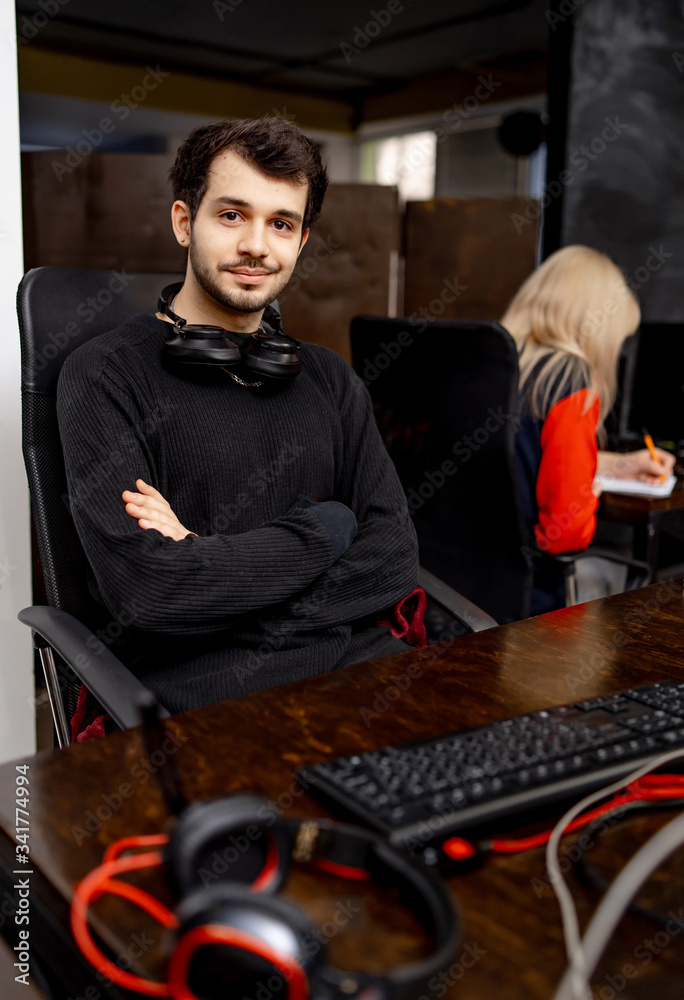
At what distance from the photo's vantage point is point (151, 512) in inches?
48.1

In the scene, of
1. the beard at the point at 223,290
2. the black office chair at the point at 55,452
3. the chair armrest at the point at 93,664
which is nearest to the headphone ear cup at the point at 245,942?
the chair armrest at the point at 93,664

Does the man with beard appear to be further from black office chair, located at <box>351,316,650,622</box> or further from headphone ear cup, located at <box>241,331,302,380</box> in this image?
black office chair, located at <box>351,316,650,622</box>

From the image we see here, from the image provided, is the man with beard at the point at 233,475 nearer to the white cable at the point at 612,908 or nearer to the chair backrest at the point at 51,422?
the chair backrest at the point at 51,422

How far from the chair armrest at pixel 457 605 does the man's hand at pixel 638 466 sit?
0.91 m

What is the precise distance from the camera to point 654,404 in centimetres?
275

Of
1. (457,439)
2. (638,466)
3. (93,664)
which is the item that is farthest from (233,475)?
(638,466)

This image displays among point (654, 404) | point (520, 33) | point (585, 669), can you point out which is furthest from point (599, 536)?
point (520, 33)

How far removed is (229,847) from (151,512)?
2.37 ft

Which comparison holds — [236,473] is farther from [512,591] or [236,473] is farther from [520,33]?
[520,33]

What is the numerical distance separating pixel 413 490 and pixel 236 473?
677 millimetres

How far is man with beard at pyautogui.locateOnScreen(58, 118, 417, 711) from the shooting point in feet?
3.86

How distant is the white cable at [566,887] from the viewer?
467mm

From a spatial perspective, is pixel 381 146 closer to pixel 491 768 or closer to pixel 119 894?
pixel 491 768

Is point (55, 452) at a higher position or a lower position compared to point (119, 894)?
higher
